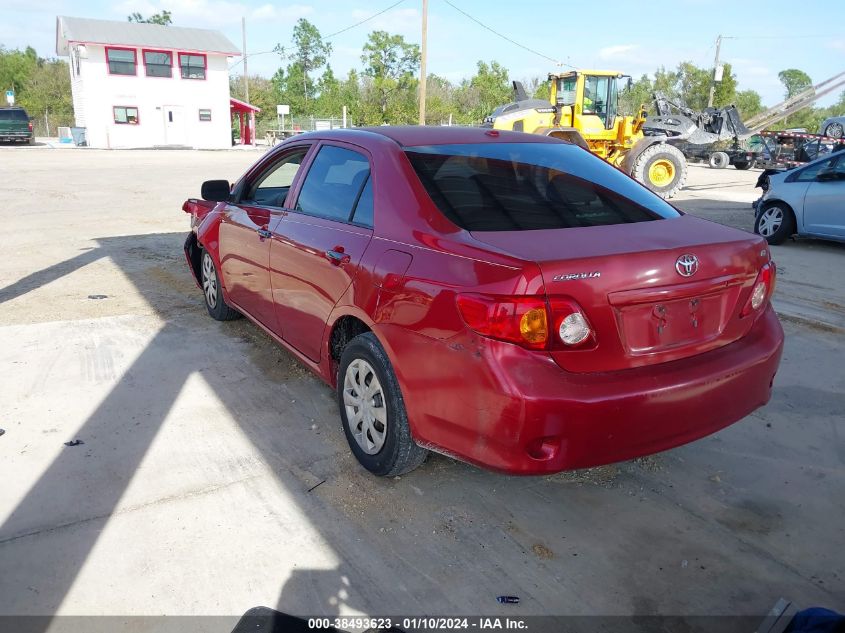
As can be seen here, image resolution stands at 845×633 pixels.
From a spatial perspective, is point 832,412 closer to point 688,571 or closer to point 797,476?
point 797,476

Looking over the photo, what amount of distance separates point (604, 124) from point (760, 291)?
1499cm

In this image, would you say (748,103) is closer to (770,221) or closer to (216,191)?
(770,221)

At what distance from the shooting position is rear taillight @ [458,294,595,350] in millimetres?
2432

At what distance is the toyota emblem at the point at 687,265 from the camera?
2619mm

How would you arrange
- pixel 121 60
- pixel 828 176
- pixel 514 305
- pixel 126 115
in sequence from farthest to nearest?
pixel 126 115 < pixel 121 60 < pixel 828 176 < pixel 514 305

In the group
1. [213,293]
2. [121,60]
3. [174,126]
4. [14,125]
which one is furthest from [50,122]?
[213,293]

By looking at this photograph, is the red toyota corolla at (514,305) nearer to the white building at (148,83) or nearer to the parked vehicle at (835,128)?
the parked vehicle at (835,128)

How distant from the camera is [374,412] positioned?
320 cm

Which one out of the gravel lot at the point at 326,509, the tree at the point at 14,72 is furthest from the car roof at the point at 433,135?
the tree at the point at 14,72

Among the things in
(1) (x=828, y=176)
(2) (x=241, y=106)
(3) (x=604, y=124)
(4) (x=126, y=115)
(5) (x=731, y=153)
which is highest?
(2) (x=241, y=106)

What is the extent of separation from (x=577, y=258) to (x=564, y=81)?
16.3 metres

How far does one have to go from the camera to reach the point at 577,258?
249 centimetres

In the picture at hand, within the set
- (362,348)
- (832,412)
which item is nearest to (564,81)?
(832,412)

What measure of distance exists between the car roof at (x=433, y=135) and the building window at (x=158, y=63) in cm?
4187
